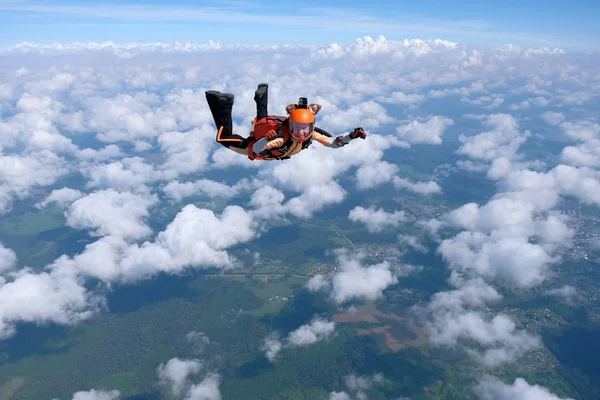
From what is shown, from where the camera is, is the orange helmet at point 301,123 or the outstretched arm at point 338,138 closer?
the orange helmet at point 301,123

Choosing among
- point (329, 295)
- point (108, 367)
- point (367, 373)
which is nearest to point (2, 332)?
point (108, 367)

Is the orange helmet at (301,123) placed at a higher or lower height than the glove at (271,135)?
higher

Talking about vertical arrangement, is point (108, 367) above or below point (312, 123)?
below

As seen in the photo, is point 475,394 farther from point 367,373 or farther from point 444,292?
point 444,292

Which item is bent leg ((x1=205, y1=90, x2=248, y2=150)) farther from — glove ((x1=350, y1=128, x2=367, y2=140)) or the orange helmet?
glove ((x1=350, y1=128, x2=367, y2=140))

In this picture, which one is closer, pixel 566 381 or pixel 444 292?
pixel 566 381

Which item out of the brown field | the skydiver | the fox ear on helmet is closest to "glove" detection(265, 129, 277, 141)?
the skydiver

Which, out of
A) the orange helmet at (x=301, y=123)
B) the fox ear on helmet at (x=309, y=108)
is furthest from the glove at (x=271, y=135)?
the fox ear on helmet at (x=309, y=108)

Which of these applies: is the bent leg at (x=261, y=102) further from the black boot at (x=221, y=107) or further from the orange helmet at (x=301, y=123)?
the orange helmet at (x=301, y=123)
